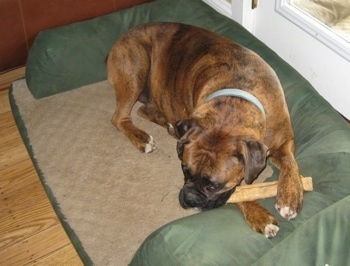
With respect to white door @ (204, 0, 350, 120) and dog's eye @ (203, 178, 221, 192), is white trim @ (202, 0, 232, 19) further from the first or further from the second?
dog's eye @ (203, 178, 221, 192)

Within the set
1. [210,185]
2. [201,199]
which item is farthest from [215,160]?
[201,199]

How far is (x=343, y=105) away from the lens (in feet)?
10.3

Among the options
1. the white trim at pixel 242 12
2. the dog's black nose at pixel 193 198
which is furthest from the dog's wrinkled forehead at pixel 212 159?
the white trim at pixel 242 12

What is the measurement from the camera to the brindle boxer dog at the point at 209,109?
2.18 m

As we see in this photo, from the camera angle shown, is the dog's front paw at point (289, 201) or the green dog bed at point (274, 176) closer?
the green dog bed at point (274, 176)

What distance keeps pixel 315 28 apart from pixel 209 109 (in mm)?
1265

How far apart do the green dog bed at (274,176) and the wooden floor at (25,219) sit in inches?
22.3

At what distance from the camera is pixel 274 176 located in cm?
275

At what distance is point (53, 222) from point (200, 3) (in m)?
2.03

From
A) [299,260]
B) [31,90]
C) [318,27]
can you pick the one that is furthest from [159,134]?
[299,260]

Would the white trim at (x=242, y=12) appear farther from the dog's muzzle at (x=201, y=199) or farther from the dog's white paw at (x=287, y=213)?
the dog's white paw at (x=287, y=213)

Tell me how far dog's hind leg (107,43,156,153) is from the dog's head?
951 mm

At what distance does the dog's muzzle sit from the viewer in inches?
90.8

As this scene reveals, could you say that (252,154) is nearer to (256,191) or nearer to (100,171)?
(256,191)
